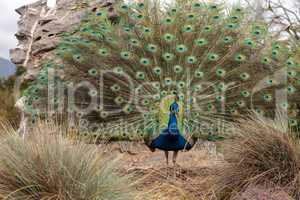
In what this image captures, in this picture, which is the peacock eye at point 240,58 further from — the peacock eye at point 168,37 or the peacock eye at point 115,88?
the peacock eye at point 115,88

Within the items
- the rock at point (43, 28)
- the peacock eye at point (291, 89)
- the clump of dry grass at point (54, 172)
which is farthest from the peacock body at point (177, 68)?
the clump of dry grass at point (54, 172)

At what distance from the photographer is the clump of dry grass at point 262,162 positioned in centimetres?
409

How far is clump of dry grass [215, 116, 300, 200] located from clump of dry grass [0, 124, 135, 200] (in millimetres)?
1084

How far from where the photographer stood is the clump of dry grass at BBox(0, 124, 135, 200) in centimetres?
329

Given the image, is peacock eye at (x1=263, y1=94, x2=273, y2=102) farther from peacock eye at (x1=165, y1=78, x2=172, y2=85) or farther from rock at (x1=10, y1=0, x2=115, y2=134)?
rock at (x1=10, y1=0, x2=115, y2=134)

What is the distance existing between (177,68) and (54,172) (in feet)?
14.3

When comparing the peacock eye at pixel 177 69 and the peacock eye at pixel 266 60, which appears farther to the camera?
the peacock eye at pixel 266 60

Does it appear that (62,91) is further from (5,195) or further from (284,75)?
(5,195)

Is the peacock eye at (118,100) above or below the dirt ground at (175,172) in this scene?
above

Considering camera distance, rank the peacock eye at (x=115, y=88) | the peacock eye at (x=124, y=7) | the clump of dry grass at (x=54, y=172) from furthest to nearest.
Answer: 1. the peacock eye at (x=124, y=7)
2. the peacock eye at (x=115, y=88)
3. the clump of dry grass at (x=54, y=172)

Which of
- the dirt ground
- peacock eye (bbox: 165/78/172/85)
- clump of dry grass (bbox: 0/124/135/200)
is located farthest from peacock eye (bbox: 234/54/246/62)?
clump of dry grass (bbox: 0/124/135/200)

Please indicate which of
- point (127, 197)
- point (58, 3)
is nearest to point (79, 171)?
point (127, 197)

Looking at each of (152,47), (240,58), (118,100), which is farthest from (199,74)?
(118,100)

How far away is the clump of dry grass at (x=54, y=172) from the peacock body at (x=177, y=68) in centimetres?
369
